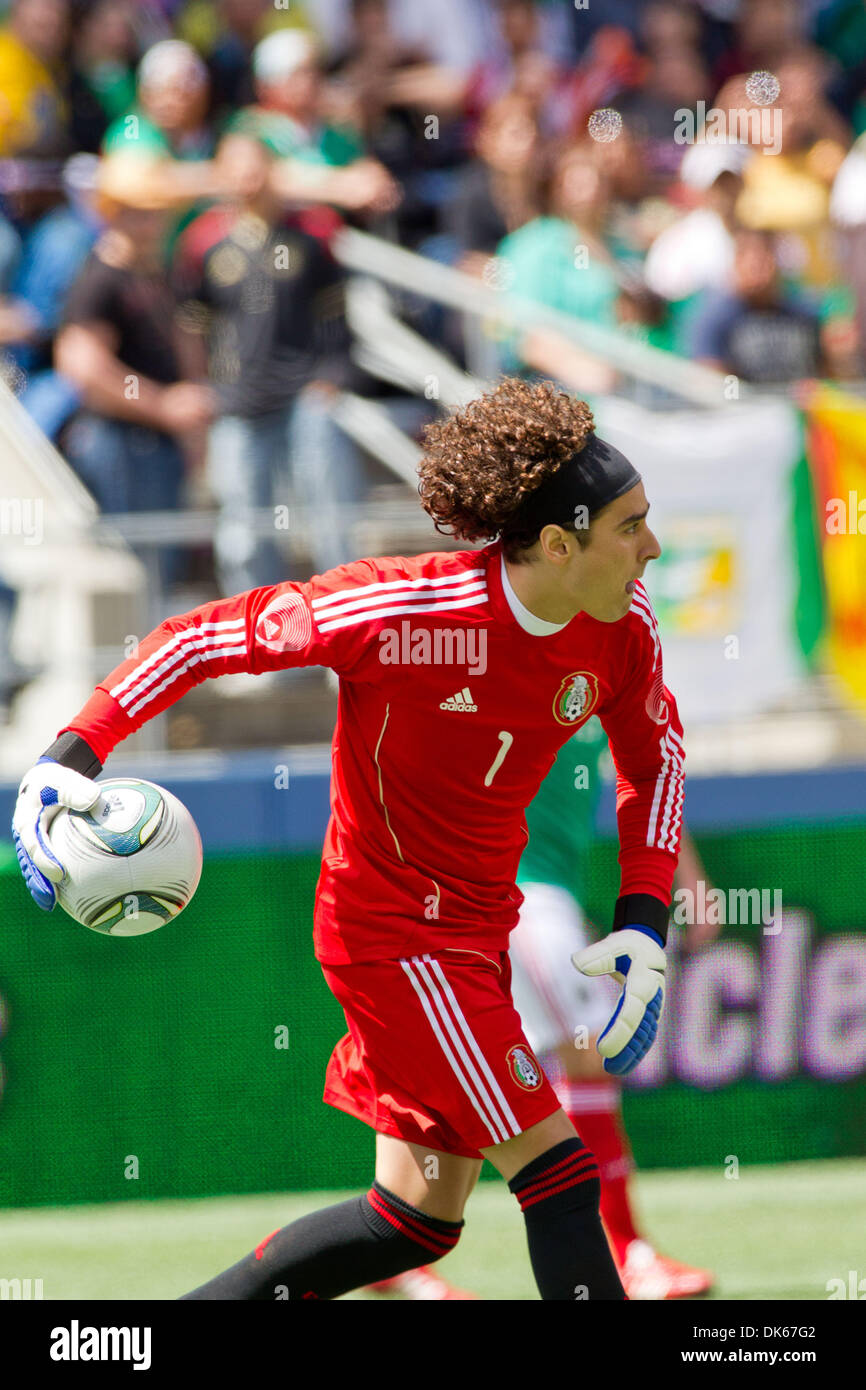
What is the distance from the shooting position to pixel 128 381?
6.76m

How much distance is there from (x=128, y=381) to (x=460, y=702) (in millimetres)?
Answer: 3740

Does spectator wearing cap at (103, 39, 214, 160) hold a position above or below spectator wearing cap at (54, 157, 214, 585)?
above

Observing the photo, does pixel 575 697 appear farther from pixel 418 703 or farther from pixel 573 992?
pixel 573 992

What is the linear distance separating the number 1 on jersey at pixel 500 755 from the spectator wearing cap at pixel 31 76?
5713mm

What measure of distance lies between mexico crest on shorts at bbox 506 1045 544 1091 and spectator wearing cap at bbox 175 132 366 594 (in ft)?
11.1

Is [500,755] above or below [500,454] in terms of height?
below

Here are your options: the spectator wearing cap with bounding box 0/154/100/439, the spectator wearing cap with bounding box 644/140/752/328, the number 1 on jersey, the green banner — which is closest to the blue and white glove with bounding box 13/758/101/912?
the number 1 on jersey

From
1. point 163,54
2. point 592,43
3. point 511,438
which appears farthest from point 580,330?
point 511,438

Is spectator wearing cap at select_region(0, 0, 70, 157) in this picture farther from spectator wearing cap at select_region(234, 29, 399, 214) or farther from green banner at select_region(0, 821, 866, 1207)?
green banner at select_region(0, 821, 866, 1207)

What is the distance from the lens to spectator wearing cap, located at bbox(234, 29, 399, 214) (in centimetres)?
764

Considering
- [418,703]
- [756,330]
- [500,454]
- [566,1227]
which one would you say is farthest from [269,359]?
[566,1227]

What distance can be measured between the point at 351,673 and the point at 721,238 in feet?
17.2

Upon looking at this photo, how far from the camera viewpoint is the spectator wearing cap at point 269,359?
6.74 metres

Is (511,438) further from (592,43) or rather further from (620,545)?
(592,43)
